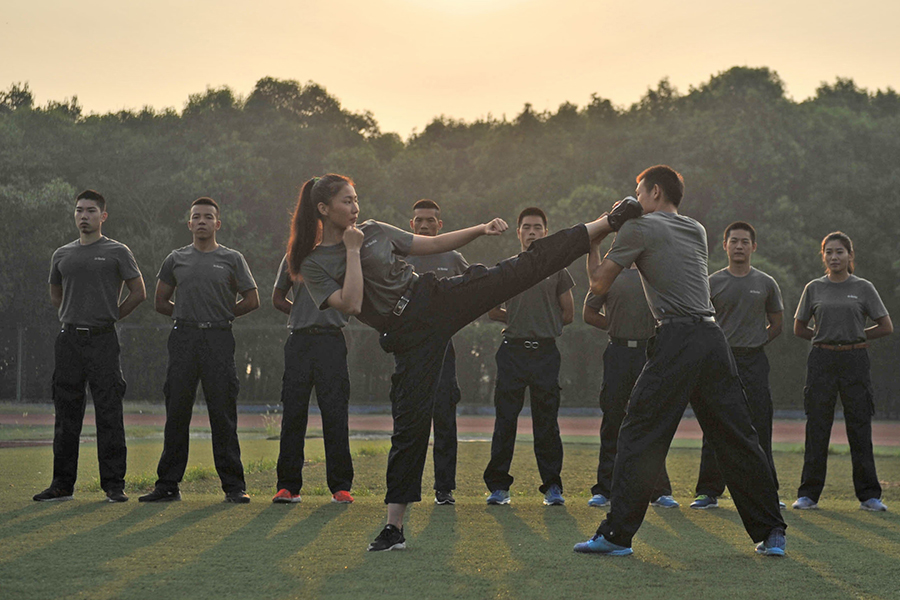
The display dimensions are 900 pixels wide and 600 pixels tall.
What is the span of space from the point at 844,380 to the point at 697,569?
3.96 m

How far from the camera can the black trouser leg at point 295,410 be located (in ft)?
25.1

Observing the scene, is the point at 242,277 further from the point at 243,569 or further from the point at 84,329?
the point at 243,569

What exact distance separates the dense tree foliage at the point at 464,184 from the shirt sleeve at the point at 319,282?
68.1 ft

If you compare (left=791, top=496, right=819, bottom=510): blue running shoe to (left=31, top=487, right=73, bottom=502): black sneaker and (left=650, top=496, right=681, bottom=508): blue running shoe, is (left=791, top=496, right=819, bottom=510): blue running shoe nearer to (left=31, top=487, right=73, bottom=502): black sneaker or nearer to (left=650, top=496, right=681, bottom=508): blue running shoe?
(left=650, top=496, right=681, bottom=508): blue running shoe

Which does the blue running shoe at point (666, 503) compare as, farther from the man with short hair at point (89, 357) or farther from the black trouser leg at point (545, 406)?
the man with short hair at point (89, 357)

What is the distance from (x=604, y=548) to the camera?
5.27 m

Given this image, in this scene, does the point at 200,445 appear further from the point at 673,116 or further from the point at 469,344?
the point at 673,116

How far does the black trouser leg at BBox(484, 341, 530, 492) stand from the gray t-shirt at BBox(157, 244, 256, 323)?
2.14m

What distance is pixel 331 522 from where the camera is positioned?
254 inches

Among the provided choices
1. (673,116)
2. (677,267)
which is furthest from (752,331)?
(673,116)

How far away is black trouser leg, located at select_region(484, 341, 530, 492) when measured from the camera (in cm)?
787

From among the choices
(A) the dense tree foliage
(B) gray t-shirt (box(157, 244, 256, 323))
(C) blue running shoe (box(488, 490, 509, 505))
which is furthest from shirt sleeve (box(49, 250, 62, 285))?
(A) the dense tree foliage

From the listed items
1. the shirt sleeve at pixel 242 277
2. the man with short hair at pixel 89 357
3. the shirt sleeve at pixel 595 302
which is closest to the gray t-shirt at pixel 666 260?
the shirt sleeve at pixel 595 302

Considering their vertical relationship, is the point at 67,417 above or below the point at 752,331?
below
